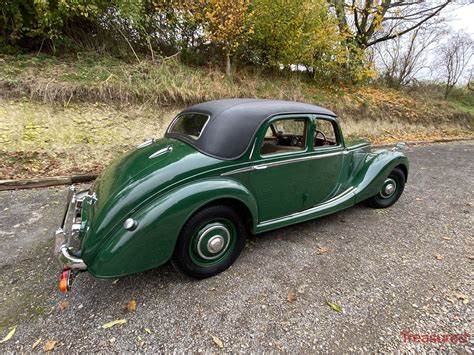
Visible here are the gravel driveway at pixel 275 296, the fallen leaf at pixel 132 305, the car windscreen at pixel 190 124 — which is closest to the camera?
the gravel driveway at pixel 275 296

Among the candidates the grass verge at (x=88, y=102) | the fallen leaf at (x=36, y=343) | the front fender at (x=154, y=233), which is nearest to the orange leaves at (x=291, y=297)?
the front fender at (x=154, y=233)

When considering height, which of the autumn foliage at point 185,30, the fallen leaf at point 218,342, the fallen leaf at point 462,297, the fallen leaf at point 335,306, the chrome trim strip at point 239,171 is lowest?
the fallen leaf at point 218,342

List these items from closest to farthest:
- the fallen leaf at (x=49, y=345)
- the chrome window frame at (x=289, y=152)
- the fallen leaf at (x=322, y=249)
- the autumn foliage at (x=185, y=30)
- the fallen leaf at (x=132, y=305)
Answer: the fallen leaf at (x=49, y=345) → the fallen leaf at (x=132, y=305) → the chrome window frame at (x=289, y=152) → the fallen leaf at (x=322, y=249) → the autumn foliage at (x=185, y=30)

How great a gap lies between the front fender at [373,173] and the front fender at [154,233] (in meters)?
2.15

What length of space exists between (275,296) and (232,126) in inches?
65.7

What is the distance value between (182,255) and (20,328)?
1296mm

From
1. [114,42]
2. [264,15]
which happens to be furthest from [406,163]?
[114,42]

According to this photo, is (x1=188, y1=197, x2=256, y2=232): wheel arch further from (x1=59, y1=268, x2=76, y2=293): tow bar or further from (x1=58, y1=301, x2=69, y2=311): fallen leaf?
(x1=58, y1=301, x2=69, y2=311): fallen leaf

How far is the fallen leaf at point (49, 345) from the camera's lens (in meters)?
1.73

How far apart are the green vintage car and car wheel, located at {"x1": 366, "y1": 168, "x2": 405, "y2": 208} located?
495mm

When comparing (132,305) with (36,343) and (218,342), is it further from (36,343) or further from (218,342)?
(218,342)

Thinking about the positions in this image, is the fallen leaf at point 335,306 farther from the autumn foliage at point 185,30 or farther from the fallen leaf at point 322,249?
the autumn foliage at point 185,30

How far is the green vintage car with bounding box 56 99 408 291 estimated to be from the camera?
195 centimetres

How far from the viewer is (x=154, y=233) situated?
198cm
